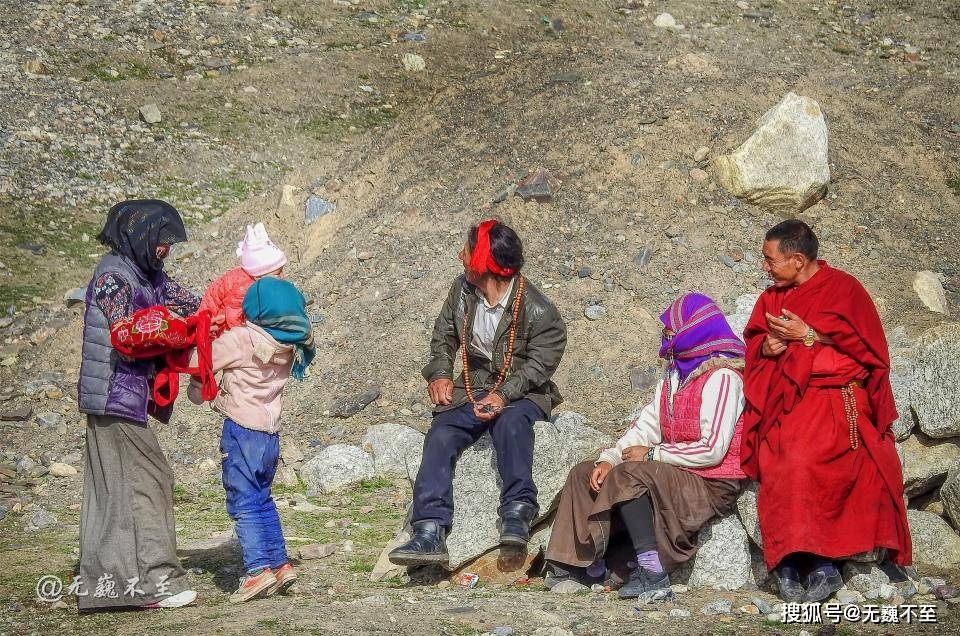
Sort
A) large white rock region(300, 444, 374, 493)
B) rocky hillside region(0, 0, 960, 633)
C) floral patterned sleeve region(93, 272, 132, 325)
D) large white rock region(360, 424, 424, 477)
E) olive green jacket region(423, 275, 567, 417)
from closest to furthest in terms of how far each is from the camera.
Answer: floral patterned sleeve region(93, 272, 132, 325) → olive green jacket region(423, 275, 567, 417) → large white rock region(300, 444, 374, 493) → large white rock region(360, 424, 424, 477) → rocky hillside region(0, 0, 960, 633)

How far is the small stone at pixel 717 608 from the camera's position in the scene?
15.7 ft

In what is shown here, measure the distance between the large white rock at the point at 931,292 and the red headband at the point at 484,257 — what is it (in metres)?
4.69

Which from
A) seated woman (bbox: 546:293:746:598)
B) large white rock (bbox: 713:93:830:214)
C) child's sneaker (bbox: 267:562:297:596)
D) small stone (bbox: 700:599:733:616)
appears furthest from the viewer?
large white rock (bbox: 713:93:830:214)

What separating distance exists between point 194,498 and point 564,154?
16.4ft

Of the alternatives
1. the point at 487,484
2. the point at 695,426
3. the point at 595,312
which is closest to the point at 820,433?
the point at 695,426

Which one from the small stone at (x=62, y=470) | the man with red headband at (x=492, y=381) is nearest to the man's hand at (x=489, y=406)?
the man with red headband at (x=492, y=381)

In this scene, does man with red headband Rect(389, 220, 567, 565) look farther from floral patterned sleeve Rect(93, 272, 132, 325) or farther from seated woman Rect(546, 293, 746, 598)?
floral patterned sleeve Rect(93, 272, 132, 325)

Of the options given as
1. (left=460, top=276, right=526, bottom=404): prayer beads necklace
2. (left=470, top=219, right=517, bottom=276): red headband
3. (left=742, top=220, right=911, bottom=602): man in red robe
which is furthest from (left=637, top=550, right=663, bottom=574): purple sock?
(left=470, top=219, right=517, bottom=276): red headband

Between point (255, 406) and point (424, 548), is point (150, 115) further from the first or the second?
point (424, 548)

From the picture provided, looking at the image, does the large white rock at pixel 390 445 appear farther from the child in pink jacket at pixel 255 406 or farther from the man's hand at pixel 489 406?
the child in pink jacket at pixel 255 406

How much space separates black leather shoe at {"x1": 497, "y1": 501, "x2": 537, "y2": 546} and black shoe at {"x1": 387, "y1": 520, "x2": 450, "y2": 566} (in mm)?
327

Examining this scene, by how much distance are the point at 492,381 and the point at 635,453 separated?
108 centimetres

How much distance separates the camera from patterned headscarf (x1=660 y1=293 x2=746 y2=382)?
5.20 meters

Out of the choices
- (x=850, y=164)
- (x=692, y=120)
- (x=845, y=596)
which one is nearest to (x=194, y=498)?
(x=845, y=596)
